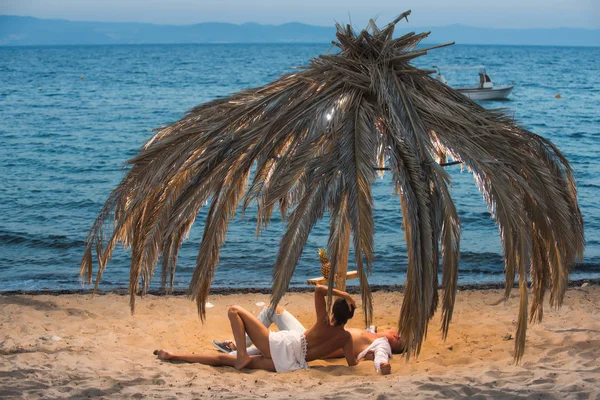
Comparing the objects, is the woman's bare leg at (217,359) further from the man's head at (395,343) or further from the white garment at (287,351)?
the man's head at (395,343)

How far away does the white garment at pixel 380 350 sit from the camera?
5477mm

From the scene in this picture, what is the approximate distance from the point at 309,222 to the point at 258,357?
1.81m

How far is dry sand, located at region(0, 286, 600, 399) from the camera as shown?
4738mm

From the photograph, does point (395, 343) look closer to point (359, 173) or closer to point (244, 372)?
point (244, 372)

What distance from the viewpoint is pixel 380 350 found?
5605 millimetres

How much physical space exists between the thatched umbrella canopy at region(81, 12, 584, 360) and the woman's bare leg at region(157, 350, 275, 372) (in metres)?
0.83

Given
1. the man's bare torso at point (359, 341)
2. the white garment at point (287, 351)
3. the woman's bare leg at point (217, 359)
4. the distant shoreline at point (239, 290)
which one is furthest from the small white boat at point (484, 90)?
the woman's bare leg at point (217, 359)

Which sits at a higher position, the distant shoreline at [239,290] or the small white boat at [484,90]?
the small white boat at [484,90]

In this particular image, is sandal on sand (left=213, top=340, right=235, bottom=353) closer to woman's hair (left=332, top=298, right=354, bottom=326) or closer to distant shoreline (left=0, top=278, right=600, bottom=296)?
woman's hair (left=332, top=298, right=354, bottom=326)

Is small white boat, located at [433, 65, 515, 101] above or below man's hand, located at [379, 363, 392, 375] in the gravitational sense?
above

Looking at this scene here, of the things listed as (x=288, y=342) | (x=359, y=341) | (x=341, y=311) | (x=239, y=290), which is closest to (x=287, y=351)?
(x=288, y=342)

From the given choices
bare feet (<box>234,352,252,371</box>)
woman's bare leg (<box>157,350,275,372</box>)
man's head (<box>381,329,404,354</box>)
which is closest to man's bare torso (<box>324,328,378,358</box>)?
man's head (<box>381,329,404,354</box>)

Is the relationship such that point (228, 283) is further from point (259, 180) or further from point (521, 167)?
point (521, 167)

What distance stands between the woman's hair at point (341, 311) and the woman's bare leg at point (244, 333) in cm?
60
